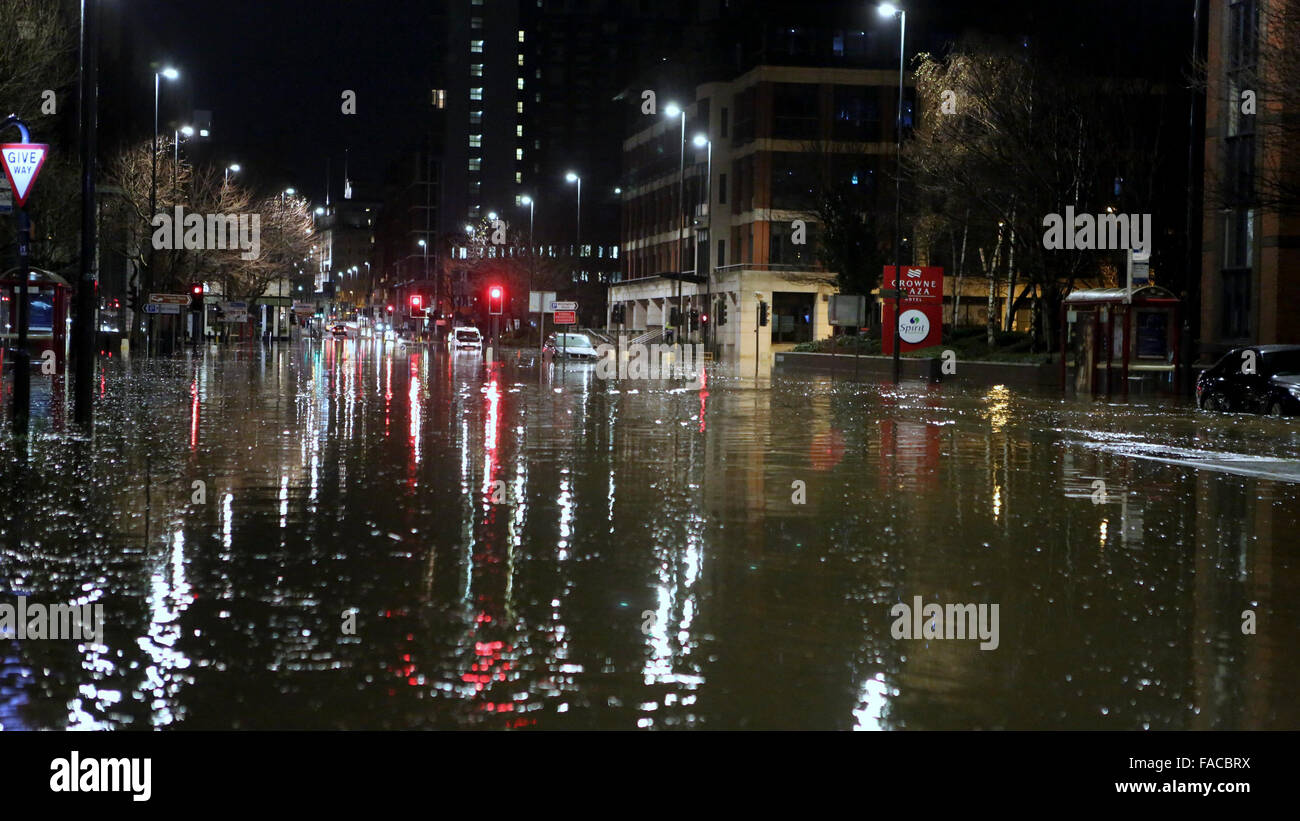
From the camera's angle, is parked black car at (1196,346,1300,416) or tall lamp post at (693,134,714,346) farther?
tall lamp post at (693,134,714,346)

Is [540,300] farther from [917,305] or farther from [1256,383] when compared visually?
[1256,383]

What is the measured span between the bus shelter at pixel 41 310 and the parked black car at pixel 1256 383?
81.6ft

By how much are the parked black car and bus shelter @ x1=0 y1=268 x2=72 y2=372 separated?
81.6 feet

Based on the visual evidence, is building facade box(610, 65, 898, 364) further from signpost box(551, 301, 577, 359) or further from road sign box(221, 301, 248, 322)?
road sign box(221, 301, 248, 322)

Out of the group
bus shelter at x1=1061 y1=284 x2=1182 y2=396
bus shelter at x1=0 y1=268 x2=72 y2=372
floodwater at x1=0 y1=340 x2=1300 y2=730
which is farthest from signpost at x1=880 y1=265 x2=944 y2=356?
floodwater at x1=0 y1=340 x2=1300 y2=730

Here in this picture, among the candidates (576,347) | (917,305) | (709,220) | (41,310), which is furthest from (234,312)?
(917,305)

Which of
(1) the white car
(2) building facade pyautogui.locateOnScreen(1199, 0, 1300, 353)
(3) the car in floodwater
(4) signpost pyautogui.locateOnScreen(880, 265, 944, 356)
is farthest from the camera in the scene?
(1) the white car

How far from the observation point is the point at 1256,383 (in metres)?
31.0

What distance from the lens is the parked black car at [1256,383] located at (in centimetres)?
3025

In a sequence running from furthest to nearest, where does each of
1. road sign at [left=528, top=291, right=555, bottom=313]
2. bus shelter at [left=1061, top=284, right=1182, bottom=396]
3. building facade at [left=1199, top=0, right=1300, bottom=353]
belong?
road sign at [left=528, top=291, right=555, bottom=313] < bus shelter at [left=1061, top=284, right=1182, bottom=396] < building facade at [left=1199, top=0, right=1300, bottom=353]

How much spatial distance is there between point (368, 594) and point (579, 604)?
4.45 feet

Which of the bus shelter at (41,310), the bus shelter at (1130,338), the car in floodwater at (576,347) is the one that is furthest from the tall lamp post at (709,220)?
the bus shelter at (1130,338)

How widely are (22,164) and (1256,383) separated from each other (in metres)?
Result: 23.1

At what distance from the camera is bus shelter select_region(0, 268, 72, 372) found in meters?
36.2
